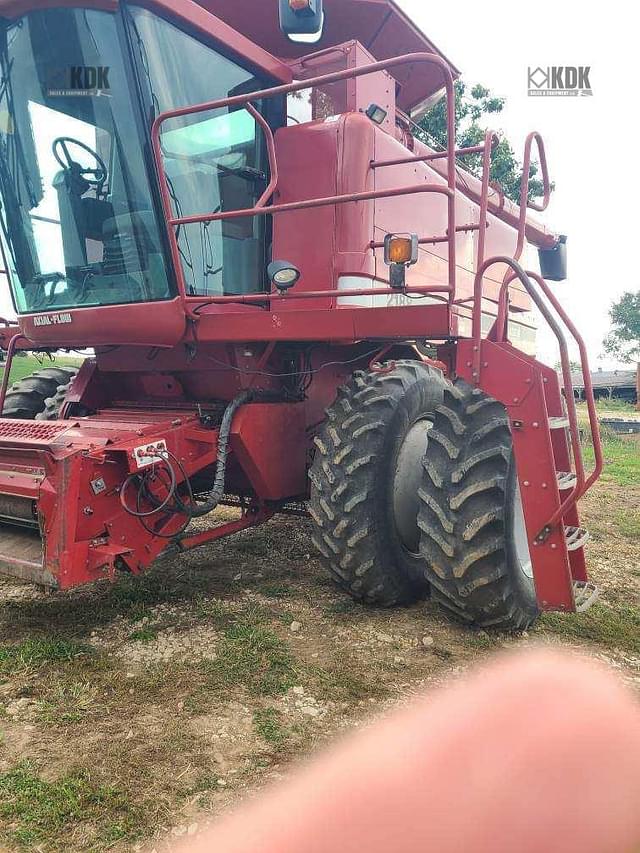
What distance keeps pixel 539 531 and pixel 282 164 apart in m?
2.91

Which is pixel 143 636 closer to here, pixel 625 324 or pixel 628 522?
pixel 628 522

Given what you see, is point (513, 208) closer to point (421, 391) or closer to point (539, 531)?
point (421, 391)

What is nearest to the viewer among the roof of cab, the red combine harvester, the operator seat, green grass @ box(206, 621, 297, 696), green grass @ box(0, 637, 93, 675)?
green grass @ box(206, 621, 297, 696)

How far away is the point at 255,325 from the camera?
13.0 ft

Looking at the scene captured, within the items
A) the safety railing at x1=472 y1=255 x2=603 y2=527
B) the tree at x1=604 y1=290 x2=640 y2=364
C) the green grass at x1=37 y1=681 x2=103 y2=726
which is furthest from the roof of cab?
the tree at x1=604 y1=290 x2=640 y2=364

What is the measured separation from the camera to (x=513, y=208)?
22.6 ft

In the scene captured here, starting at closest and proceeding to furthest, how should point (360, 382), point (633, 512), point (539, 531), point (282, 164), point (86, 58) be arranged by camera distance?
1. point (539, 531)
2. point (86, 58)
3. point (360, 382)
4. point (282, 164)
5. point (633, 512)

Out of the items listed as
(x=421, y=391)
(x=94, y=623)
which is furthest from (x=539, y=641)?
(x=94, y=623)

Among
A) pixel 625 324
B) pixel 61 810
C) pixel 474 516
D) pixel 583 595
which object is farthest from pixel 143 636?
pixel 625 324

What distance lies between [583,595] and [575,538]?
277 millimetres

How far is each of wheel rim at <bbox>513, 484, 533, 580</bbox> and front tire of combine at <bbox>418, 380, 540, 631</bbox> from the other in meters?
0.02

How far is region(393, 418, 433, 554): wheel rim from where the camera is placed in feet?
13.0

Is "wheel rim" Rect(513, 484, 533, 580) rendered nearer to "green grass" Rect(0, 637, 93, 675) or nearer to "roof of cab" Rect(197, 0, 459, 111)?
"green grass" Rect(0, 637, 93, 675)

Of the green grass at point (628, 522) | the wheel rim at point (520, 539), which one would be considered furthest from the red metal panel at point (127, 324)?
the green grass at point (628, 522)
